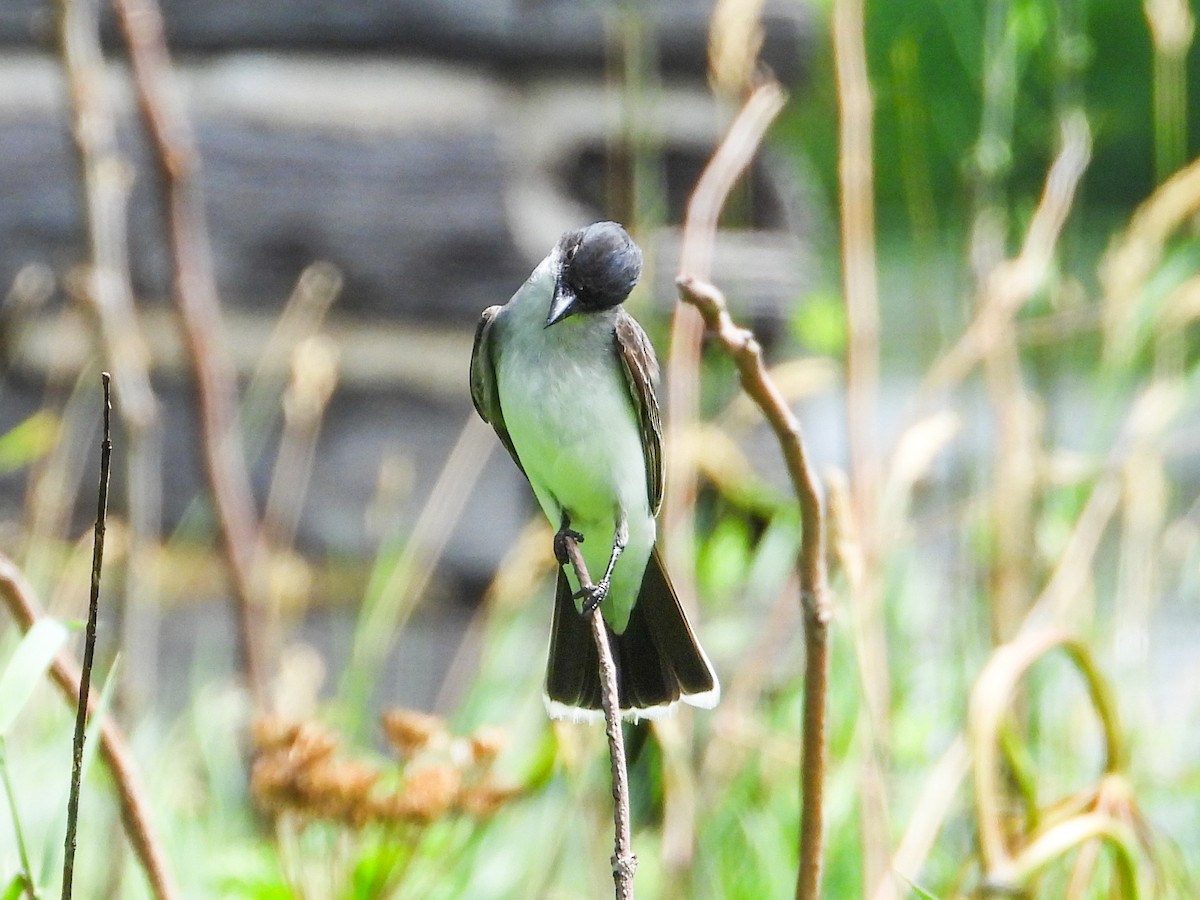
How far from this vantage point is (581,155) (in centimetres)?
244

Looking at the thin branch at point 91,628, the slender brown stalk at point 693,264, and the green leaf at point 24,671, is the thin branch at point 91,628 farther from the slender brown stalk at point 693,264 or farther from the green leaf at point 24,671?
the slender brown stalk at point 693,264

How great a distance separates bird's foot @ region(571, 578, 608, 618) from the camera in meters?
0.75

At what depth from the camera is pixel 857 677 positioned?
1274mm

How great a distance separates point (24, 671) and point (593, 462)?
36cm

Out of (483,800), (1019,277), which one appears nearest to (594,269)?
(483,800)

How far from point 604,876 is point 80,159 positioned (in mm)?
815

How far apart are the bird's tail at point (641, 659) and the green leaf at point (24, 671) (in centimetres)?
27

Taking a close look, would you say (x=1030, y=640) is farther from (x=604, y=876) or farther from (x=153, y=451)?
(x=153, y=451)

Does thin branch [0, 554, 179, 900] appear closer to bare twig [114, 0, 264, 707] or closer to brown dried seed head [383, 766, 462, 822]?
brown dried seed head [383, 766, 462, 822]

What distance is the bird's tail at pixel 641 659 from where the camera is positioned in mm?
916

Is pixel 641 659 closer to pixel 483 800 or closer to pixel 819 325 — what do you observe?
pixel 483 800

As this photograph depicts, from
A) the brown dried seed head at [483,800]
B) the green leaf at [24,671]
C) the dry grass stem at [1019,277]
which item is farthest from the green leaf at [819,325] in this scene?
the green leaf at [24,671]

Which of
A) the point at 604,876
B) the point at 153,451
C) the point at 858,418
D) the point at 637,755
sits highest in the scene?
the point at 858,418

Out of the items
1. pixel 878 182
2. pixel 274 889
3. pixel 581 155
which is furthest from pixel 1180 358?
pixel 878 182
